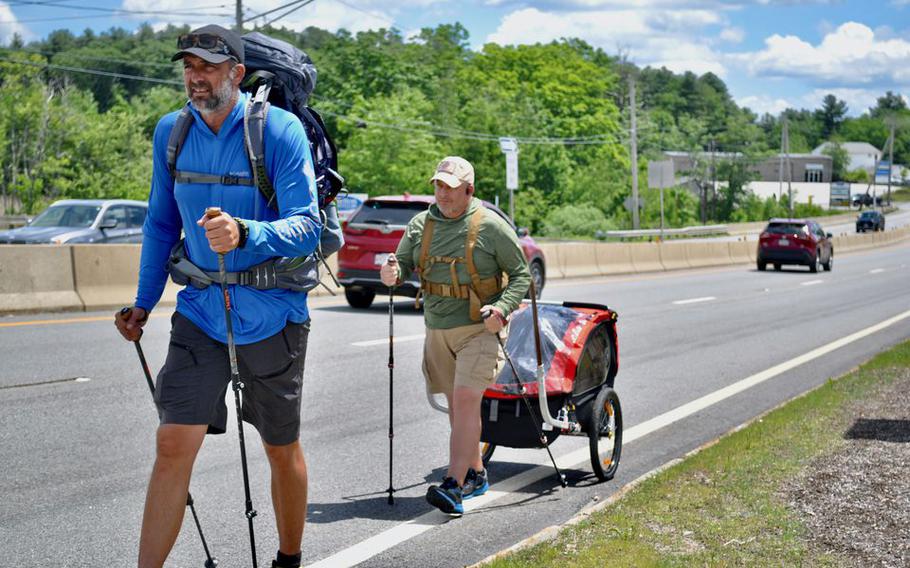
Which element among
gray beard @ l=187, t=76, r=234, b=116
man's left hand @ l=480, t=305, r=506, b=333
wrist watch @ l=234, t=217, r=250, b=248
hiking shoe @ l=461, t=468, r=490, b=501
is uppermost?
gray beard @ l=187, t=76, r=234, b=116

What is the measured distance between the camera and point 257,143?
13.2ft

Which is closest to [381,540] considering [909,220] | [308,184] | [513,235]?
[513,235]

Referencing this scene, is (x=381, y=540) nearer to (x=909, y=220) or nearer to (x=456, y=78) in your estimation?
(x=456, y=78)

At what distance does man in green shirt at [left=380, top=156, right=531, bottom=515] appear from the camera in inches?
245

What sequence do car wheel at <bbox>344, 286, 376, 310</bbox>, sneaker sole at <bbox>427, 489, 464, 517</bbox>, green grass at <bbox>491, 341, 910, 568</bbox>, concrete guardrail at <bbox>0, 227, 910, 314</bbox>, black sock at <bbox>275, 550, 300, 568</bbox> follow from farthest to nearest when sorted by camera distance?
car wheel at <bbox>344, 286, 376, 310</bbox> < concrete guardrail at <bbox>0, 227, 910, 314</bbox> < sneaker sole at <bbox>427, 489, 464, 517</bbox> < green grass at <bbox>491, 341, 910, 568</bbox> < black sock at <bbox>275, 550, 300, 568</bbox>

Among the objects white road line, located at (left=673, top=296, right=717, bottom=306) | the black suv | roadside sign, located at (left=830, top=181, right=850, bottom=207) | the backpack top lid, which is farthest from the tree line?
the backpack top lid

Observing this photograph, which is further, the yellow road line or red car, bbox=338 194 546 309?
red car, bbox=338 194 546 309

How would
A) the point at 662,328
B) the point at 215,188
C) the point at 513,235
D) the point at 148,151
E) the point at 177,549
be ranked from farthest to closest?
the point at 148,151, the point at 662,328, the point at 513,235, the point at 177,549, the point at 215,188

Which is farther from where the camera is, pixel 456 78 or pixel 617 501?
pixel 456 78

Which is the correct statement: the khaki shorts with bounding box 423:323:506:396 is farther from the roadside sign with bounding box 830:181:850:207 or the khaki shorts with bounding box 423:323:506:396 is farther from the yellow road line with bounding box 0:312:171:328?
the roadside sign with bounding box 830:181:850:207

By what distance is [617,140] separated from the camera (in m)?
112

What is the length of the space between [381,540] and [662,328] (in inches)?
465

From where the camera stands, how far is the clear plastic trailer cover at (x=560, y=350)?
275 inches

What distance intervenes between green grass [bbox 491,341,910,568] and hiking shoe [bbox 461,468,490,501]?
833 millimetres
